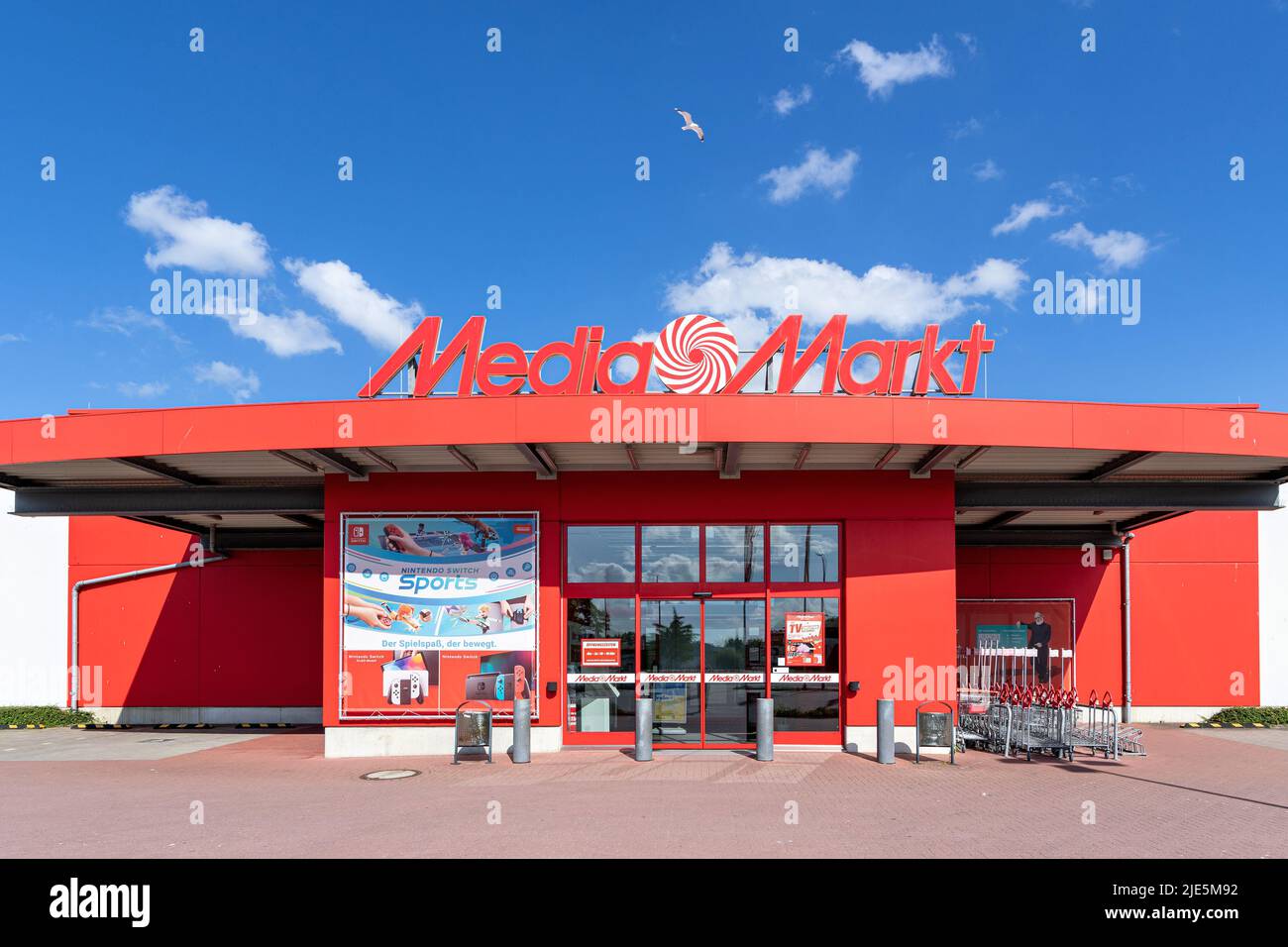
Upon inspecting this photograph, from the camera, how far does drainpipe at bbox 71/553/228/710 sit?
2027 cm

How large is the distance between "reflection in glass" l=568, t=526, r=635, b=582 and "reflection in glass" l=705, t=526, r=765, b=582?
128 centimetres

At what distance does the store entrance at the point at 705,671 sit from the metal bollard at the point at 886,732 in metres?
2.01

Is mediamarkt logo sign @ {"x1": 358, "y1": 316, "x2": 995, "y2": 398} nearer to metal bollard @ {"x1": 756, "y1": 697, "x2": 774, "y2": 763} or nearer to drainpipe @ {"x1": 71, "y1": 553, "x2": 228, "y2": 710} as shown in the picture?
metal bollard @ {"x1": 756, "y1": 697, "x2": 774, "y2": 763}

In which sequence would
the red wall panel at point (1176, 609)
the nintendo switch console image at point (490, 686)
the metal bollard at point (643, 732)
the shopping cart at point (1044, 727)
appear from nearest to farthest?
1. the metal bollard at point (643, 732)
2. the shopping cart at point (1044, 727)
3. the nintendo switch console image at point (490, 686)
4. the red wall panel at point (1176, 609)

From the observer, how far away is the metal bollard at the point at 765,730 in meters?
13.5

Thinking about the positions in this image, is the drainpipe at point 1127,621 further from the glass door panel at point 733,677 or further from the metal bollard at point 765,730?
the metal bollard at point 765,730

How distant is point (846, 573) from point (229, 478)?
1047 cm

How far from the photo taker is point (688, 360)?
44.4 ft

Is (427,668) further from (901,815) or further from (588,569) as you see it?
(901,815)

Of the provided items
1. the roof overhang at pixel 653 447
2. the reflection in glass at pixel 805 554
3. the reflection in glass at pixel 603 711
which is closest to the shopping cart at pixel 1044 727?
the roof overhang at pixel 653 447

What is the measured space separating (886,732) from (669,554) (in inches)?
167

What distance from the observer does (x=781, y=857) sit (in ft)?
25.9

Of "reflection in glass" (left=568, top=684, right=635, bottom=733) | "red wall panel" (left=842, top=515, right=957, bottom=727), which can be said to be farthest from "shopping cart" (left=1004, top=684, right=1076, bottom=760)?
"reflection in glass" (left=568, top=684, right=635, bottom=733)

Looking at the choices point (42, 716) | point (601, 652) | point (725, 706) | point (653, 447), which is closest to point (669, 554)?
point (601, 652)
